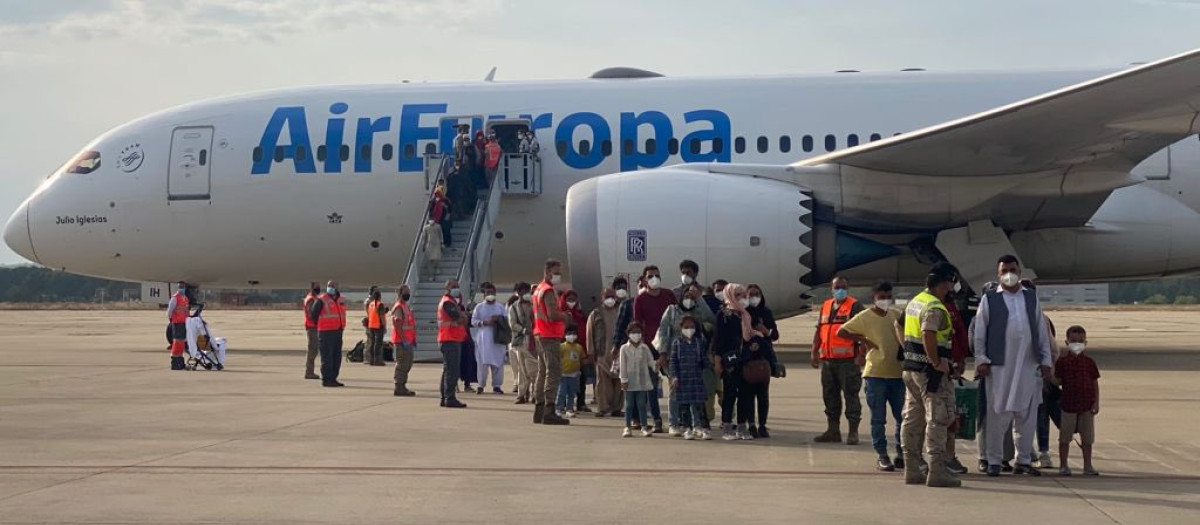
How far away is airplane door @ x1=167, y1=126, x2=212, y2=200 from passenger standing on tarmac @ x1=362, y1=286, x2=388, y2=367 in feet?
13.9

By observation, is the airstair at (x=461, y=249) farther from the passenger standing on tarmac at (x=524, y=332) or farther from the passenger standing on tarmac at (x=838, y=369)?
the passenger standing on tarmac at (x=838, y=369)

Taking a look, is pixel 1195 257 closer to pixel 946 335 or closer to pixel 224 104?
pixel 946 335

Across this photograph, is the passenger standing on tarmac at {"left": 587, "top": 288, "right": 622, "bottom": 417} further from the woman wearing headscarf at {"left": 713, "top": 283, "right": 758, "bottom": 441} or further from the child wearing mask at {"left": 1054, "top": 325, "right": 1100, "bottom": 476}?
the child wearing mask at {"left": 1054, "top": 325, "right": 1100, "bottom": 476}

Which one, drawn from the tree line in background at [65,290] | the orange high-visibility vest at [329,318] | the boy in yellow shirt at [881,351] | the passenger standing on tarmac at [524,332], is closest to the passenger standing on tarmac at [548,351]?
the passenger standing on tarmac at [524,332]

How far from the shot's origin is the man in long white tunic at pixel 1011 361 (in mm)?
9016

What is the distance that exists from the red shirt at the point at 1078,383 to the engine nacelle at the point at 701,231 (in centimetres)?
846

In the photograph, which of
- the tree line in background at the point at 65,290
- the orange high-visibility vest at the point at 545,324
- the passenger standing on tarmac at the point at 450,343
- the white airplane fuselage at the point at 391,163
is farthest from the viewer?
the tree line in background at the point at 65,290

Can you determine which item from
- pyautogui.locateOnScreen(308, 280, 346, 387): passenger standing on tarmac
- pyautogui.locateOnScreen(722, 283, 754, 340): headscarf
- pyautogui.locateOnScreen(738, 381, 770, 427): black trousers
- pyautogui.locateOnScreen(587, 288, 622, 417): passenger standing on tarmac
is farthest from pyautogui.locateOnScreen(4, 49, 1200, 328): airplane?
pyautogui.locateOnScreen(738, 381, 770, 427): black trousers

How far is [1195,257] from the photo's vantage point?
19.6 meters

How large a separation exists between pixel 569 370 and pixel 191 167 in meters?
11.7

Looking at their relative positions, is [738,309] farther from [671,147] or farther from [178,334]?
[178,334]

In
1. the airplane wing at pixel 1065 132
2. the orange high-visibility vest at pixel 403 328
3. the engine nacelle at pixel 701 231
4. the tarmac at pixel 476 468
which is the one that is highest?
the airplane wing at pixel 1065 132

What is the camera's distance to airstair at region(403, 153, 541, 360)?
19.9 meters

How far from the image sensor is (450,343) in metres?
14.1
